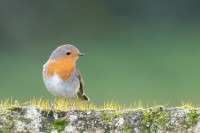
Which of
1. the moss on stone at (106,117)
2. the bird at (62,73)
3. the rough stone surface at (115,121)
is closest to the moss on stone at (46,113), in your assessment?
the rough stone surface at (115,121)

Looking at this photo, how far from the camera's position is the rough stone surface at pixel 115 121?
27.0ft

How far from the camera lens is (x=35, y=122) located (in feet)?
27.0

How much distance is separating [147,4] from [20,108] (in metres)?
14.5

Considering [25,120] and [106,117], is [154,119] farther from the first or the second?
[25,120]

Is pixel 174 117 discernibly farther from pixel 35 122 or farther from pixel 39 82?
pixel 39 82

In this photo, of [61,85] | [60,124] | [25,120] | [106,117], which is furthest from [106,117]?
[61,85]

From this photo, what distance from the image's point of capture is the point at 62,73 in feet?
29.9

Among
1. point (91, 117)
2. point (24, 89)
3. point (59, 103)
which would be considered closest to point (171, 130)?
point (91, 117)

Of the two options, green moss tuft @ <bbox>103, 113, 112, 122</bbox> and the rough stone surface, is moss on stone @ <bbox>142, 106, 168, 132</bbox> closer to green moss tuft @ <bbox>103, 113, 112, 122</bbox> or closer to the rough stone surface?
the rough stone surface

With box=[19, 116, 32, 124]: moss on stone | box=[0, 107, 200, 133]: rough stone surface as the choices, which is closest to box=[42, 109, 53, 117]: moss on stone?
box=[0, 107, 200, 133]: rough stone surface

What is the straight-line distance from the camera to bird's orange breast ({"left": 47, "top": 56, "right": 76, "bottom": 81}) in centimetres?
910

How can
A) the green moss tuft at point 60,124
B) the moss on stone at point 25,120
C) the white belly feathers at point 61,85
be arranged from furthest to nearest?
the white belly feathers at point 61,85 → the green moss tuft at point 60,124 → the moss on stone at point 25,120

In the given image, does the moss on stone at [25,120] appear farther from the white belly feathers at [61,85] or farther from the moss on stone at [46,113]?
the white belly feathers at [61,85]

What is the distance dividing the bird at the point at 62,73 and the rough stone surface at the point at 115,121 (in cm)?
76
